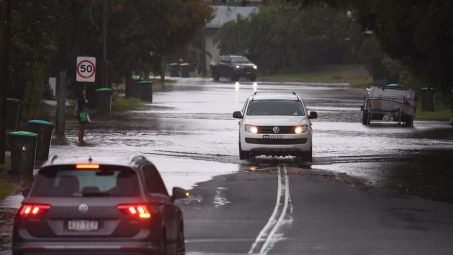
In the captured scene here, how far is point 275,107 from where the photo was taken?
31938mm

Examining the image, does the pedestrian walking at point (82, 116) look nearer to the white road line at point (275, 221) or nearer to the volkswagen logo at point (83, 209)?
the white road line at point (275, 221)

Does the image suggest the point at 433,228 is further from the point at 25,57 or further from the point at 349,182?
the point at 25,57

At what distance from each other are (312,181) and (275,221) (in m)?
6.69

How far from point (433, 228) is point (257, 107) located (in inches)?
530

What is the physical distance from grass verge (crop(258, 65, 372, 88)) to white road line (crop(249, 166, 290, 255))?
64.8m

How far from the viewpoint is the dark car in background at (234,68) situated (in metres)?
93.0

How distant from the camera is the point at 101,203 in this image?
485 inches

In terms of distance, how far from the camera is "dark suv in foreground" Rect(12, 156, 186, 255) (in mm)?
12234

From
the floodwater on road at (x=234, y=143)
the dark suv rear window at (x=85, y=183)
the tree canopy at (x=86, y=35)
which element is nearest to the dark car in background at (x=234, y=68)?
the tree canopy at (x=86, y=35)

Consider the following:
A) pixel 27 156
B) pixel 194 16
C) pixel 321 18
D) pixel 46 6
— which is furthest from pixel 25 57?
pixel 321 18

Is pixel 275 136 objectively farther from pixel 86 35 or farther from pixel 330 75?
pixel 330 75

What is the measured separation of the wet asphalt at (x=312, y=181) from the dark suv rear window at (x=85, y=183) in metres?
1.65

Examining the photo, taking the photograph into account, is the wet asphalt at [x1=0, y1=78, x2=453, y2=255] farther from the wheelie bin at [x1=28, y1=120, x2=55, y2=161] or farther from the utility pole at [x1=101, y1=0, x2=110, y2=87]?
the utility pole at [x1=101, y1=0, x2=110, y2=87]

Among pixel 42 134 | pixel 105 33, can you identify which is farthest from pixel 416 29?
pixel 105 33
